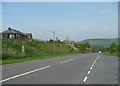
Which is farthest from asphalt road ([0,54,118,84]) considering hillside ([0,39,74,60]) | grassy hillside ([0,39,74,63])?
hillside ([0,39,74,60])

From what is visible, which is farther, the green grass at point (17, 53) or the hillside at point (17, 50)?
the hillside at point (17, 50)

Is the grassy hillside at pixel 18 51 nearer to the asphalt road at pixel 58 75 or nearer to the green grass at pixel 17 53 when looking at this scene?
the green grass at pixel 17 53

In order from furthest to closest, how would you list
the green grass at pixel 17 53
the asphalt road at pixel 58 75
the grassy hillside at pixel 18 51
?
the grassy hillside at pixel 18 51 < the green grass at pixel 17 53 < the asphalt road at pixel 58 75

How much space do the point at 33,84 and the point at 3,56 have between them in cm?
3188

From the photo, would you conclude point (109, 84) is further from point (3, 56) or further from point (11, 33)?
point (11, 33)

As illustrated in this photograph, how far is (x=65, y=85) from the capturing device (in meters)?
12.0

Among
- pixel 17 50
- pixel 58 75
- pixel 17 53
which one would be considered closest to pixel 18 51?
pixel 17 50

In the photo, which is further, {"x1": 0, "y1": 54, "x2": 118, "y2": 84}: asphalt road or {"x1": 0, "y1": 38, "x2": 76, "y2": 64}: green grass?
{"x1": 0, "y1": 38, "x2": 76, "y2": 64}: green grass

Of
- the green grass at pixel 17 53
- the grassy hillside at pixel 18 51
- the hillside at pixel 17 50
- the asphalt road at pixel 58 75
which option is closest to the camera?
the asphalt road at pixel 58 75

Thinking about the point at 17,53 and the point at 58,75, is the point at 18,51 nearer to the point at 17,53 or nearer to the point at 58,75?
the point at 17,53

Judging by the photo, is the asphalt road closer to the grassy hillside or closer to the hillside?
the grassy hillside

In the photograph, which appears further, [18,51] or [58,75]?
[18,51]

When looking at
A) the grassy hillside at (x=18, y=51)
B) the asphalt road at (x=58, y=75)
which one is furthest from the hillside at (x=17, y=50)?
the asphalt road at (x=58, y=75)

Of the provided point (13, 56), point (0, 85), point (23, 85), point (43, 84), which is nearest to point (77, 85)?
point (43, 84)
